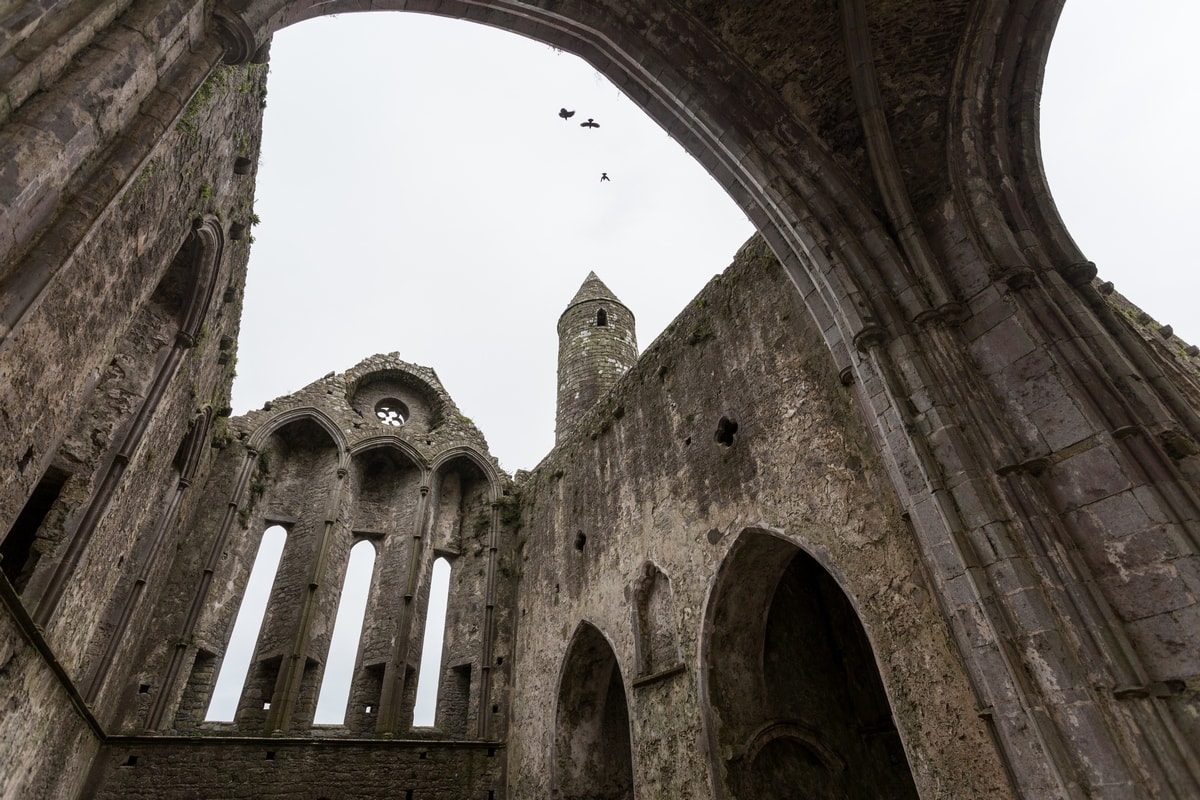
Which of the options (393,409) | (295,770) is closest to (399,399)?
(393,409)

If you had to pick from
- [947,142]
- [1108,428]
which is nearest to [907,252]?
[947,142]

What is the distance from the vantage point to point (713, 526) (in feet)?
20.3

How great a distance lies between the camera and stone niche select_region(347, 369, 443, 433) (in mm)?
12953

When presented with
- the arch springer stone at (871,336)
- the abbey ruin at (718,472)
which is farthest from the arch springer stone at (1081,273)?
the arch springer stone at (871,336)

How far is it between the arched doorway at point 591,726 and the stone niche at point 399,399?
6.44 m

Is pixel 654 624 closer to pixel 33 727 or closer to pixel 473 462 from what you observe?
pixel 33 727

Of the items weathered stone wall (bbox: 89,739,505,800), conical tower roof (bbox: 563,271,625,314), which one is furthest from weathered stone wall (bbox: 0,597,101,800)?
conical tower roof (bbox: 563,271,625,314)

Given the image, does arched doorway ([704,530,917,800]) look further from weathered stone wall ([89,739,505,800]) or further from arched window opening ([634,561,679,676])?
weathered stone wall ([89,739,505,800])

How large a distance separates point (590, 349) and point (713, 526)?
26.1ft

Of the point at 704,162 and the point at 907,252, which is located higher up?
the point at 704,162

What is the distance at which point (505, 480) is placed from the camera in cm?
1204

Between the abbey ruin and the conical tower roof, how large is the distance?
5.87 metres

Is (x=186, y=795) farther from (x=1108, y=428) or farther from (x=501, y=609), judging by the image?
(x=1108, y=428)

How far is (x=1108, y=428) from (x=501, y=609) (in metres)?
9.02
